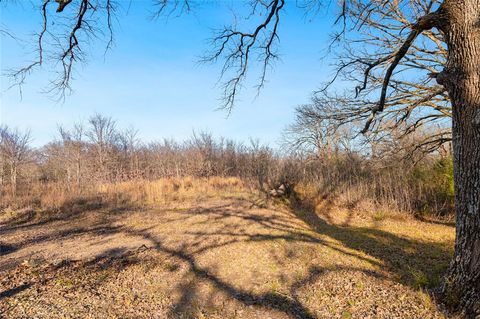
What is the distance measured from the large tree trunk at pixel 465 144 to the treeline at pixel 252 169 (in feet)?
22.7

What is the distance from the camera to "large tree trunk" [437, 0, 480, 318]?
2.74 metres

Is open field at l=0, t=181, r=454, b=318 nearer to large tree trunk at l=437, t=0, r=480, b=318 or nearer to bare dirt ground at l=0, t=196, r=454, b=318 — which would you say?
bare dirt ground at l=0, t=196, r=454, b=318

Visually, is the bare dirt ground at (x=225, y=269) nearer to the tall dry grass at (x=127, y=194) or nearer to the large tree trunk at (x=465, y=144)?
the large tree trunk at (x=465, y=144)

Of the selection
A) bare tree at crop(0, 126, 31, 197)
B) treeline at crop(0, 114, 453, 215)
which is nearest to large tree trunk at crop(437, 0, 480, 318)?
treeline at crop(0, 114, 453, 215)

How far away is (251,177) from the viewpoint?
15086mm

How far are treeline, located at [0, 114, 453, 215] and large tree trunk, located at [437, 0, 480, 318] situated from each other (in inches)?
272

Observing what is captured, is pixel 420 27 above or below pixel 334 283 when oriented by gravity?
above

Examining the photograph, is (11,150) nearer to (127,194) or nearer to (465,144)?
(127,194)

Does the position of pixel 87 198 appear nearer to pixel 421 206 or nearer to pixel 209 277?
pixel 209 277

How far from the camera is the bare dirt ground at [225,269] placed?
3432mm

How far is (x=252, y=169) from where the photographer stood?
56.0ft

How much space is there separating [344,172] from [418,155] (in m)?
2.87

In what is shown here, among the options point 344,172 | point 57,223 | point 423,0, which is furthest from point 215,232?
point 423,0

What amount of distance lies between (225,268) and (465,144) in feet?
12.4
